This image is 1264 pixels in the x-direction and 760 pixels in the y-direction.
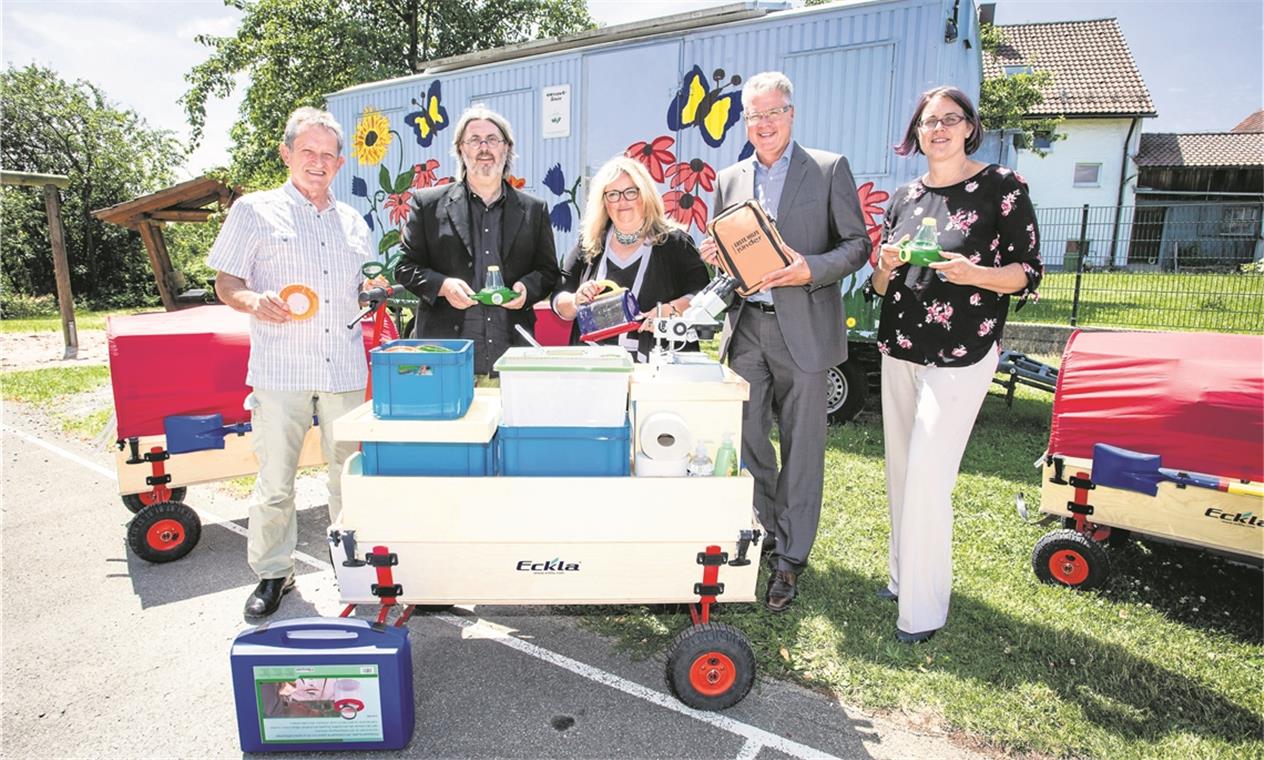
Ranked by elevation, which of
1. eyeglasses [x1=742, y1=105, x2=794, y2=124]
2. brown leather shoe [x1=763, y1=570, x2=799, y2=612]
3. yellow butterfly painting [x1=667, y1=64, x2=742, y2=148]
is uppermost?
yellow butterfly painting [x1=667, y1=64, x2=742, y2=148]

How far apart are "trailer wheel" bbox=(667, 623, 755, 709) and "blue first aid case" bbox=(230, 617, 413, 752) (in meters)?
0.92

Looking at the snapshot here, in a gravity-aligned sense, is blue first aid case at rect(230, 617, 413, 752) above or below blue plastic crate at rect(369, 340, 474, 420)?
below

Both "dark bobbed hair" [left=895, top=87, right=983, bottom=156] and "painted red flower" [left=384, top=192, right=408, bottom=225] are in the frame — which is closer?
"dark bobbed hair" [left=895, top=87, right=983, bottom=156]

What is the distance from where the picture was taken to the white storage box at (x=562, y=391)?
2225 mm

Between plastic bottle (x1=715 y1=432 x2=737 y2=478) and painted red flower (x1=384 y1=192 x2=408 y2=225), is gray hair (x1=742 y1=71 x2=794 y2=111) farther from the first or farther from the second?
painted red flower (x1=384 y1=192 x2=408 y2=225)

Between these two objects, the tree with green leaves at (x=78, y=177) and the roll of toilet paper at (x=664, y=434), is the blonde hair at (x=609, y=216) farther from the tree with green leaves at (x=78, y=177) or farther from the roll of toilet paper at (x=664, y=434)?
the tree with green leaves at (x=78, y=177)

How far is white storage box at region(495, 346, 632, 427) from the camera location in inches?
87.6

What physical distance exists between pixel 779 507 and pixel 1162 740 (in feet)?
5.14

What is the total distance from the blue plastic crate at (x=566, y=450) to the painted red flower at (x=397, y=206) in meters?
7.65

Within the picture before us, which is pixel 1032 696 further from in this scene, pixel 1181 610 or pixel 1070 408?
pixel 1070 408

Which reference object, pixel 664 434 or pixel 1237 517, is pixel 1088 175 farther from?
pixel 664 434

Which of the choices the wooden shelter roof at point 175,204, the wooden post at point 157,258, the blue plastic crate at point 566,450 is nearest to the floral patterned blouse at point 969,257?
the blue plastic crate at point 566,450

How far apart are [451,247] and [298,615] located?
1.84 metres

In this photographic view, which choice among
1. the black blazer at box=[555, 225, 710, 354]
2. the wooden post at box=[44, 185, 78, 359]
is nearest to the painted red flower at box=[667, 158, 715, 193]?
the black blazer at box=[555, 225, 710, 354]
